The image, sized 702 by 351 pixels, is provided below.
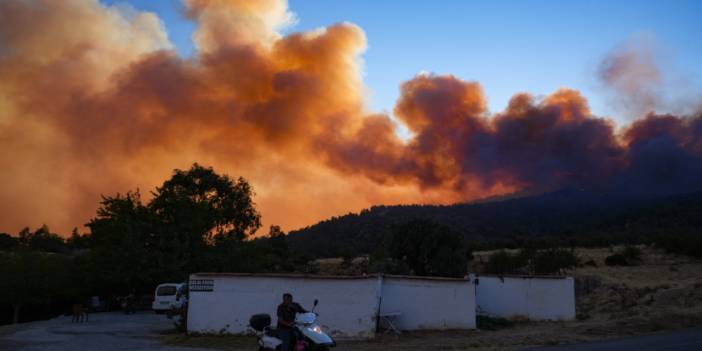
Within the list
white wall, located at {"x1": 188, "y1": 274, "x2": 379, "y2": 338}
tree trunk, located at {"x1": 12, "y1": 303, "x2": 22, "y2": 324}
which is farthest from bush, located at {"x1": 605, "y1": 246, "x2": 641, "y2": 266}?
tree trunk, located at {"x1": 12, "y1": 303, "x2": 22, "y2": 324}

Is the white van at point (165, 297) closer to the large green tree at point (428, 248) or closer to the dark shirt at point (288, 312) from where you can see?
the large green tree at point (428, 248)

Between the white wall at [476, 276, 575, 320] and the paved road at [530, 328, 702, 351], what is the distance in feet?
31.4

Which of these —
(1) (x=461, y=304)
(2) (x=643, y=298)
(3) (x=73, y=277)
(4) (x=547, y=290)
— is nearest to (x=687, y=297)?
(2) (x=643, y=298)

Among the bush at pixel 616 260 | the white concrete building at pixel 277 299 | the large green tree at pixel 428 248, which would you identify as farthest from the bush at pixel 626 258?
the white concrete building at pixel 277 299

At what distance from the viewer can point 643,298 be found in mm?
35844

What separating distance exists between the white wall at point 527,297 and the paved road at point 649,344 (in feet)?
31.4

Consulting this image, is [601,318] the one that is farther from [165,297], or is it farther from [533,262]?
[533,262]

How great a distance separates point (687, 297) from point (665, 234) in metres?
39.8

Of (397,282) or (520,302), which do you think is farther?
(520,302)

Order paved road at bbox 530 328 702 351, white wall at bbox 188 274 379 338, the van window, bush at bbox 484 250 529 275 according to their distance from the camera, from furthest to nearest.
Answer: bush at bbox 484 250 529 275, the van window, white wall at bbox 188 274 379 338, paved road at bbox 530 328 702 351

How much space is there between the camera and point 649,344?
55.9 ft

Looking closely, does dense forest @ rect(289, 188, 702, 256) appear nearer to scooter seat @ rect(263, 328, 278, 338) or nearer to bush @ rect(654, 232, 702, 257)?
bush @ rect(654, 232, 702, 257)

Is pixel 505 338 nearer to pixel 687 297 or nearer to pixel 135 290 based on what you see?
pixel 687 297

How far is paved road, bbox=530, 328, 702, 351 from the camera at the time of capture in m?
16.1
